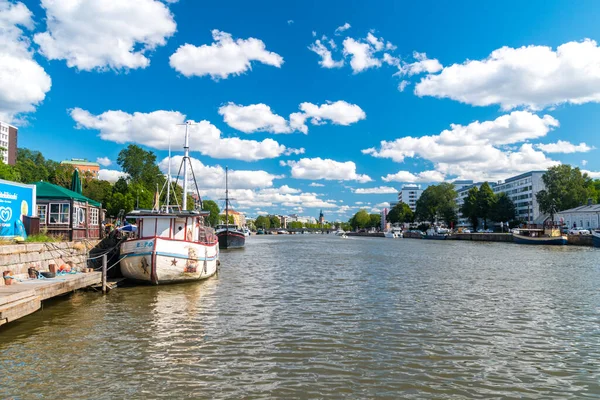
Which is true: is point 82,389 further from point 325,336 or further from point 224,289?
point 224,289

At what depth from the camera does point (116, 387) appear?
10641 millimetres

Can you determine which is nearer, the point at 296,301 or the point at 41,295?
the point at 41,295

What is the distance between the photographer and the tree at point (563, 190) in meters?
115

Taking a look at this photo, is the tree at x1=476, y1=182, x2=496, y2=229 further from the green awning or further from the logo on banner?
the logo on banner

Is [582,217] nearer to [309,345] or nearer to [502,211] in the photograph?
[502,211]

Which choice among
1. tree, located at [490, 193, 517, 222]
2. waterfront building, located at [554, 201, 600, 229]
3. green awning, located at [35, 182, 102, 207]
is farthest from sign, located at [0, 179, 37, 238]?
tree, located at [490, 193, 517, 222]

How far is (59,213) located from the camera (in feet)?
111

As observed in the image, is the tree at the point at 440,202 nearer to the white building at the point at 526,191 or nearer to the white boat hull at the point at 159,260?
the white building at the point at 526,191

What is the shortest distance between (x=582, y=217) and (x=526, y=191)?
60430 millimetres

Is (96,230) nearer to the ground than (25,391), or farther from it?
farther from it

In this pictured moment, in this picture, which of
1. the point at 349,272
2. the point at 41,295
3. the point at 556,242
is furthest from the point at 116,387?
the point at 556,242

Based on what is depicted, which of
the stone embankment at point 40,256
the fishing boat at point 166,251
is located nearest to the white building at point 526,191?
the fishing boat at point 166,251

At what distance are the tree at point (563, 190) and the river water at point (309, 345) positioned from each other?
10388 centimetres

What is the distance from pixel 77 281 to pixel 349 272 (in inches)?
830
